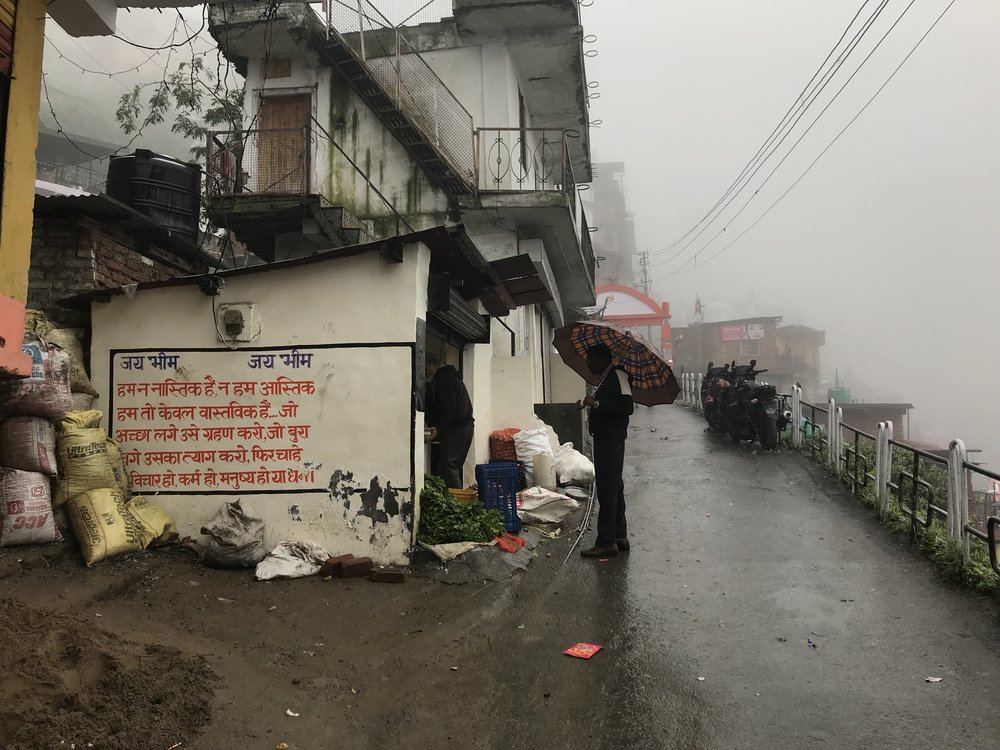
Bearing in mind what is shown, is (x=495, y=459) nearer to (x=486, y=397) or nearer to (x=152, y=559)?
(x=486, y=397)

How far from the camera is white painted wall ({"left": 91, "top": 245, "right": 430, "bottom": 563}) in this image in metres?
5.91

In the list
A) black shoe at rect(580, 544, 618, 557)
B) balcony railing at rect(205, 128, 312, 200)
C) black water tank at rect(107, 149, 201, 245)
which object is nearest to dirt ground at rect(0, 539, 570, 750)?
black shoe at rect(580, 544, 618, 557)

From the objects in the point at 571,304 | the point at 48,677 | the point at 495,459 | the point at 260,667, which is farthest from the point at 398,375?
the point at 571,304

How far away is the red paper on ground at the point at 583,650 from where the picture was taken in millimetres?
4223

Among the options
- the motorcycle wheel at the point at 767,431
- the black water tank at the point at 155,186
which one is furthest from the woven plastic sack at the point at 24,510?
the motorcycle wheel at the point at 767,431

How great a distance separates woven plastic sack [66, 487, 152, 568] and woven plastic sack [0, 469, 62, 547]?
196 mm

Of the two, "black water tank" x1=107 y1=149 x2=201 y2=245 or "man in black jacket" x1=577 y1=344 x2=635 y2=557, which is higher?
"black water tank" x1=107 y1=149 x2=201 y2=245

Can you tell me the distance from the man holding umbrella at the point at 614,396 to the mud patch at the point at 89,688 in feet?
13.5

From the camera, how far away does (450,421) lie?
7.63m

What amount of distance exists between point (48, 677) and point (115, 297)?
13.6 ft

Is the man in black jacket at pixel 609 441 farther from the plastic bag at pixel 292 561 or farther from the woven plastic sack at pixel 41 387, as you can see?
the woven plastic sack at pixel 41 387

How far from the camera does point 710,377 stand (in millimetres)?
18188

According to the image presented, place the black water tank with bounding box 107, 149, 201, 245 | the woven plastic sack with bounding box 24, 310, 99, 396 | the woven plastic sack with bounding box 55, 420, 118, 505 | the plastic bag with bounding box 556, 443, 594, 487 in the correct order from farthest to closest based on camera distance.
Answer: the plastic bag with bounding box 556, 443, 594, 487 < the black water tank with bounding box 107, 149, 201, 245 < the woven plastic sack with bounding box 24, 310, 99, 396 < the woven plastic sack with bounding box 55, 420, 118, 505

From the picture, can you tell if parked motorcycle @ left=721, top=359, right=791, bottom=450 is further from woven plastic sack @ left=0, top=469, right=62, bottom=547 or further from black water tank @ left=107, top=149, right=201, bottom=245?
woven plastic sack @ left=0, top=469, right=62, bottom=547
